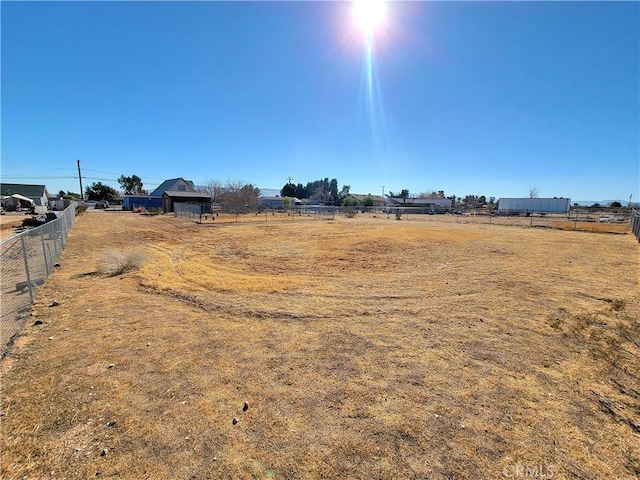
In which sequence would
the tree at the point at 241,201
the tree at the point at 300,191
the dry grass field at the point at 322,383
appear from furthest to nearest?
1. the tree at the point at 300,191
2. the tree at the point at 241,201
3. the dry grass field at the point at 322,383

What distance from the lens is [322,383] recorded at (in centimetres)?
376

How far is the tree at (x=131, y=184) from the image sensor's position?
3696 inches

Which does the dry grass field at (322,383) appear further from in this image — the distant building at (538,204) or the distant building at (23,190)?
the distant building at (23,190)

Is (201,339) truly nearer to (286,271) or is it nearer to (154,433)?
(154,433)

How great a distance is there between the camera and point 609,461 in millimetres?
2615

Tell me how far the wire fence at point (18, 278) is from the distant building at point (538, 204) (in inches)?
2854

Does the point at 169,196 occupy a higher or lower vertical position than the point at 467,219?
higher

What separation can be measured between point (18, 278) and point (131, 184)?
10491 cm

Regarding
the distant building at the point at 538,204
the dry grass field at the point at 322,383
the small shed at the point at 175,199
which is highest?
the distant building at the point at 538,204

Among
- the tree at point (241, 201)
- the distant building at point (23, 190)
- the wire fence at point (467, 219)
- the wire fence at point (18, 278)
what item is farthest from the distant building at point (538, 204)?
the distant building at point (23, 190)

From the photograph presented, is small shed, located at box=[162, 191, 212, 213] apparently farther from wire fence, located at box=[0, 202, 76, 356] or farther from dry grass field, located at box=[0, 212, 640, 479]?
dry grass field, located at box=[0, 212, 640, 479]

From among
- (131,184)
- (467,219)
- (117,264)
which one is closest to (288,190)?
(131,184)

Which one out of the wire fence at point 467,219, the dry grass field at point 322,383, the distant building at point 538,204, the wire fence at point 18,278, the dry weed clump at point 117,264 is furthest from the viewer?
the distant building at point 538,204

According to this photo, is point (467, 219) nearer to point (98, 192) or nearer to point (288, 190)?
point (288, 190)
